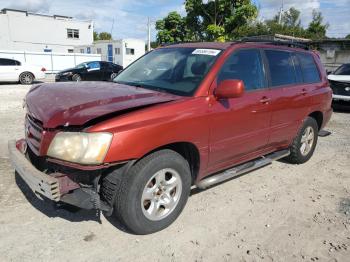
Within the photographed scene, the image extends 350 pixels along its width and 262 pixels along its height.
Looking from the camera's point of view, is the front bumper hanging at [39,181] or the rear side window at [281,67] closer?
the front bumper hanging at [39,181]

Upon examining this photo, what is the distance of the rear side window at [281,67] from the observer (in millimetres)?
4742

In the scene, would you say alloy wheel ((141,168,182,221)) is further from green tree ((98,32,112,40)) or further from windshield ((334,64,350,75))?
green tree ((98,32,112,40))

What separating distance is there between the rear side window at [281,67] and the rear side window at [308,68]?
348 mm

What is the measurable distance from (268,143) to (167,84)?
5.55 feet

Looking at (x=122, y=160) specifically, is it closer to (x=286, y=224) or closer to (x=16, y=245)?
(x=16, y=245)

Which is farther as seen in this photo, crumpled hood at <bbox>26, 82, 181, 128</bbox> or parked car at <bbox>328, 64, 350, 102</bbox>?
parked car at <bbox>328, 64, 350, 102</bbox>

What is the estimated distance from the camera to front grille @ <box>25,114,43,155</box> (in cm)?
323

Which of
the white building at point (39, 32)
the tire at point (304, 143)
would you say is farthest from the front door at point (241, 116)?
the white building at point (39, 32)

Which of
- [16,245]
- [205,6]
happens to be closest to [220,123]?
[16,245]

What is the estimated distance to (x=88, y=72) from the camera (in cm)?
2078

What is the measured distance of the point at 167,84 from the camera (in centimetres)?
403

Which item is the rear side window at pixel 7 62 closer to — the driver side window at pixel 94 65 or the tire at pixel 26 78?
the tire at pixel 26 78

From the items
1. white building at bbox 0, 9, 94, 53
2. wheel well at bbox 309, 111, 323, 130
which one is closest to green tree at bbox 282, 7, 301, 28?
white building at bbox 0, 9, 94, 53

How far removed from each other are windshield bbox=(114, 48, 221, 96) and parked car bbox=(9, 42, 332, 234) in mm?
16
